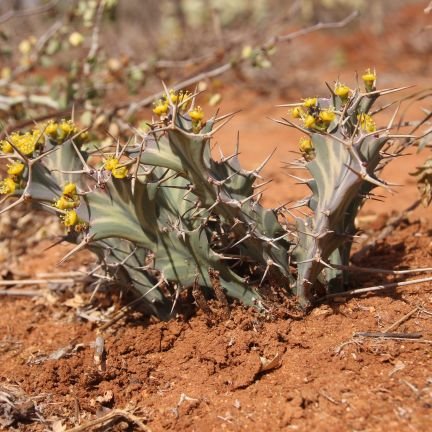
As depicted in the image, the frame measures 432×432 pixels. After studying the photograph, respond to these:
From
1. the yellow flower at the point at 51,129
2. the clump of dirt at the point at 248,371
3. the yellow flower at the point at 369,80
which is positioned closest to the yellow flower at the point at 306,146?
the yellow flower at the point at 369,80

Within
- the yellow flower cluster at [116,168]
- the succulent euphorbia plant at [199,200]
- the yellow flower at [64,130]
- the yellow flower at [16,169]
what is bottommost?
the succulent euphorbia plant at [199,200]

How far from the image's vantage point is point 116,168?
6.40 feet

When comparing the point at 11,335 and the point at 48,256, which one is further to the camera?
the point at 48,256

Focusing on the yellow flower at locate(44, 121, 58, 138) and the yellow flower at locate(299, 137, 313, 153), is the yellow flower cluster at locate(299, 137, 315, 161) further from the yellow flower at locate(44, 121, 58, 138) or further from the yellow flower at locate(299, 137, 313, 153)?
the yellow flower at locate(44, 121, 58, 138)

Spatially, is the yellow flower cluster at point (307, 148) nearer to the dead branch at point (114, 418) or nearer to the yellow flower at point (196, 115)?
the yellow flower at point (196, 115)

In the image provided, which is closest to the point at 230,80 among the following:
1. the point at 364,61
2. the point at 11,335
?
the point at 364,61

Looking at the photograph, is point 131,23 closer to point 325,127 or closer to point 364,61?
point 364,61

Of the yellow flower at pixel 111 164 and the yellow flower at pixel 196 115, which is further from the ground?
the yellow flower at pixel 196 115

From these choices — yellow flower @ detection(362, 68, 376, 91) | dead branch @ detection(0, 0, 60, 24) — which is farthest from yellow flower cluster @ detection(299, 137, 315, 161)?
dead branch @ detection(0, 0, 60, 24)

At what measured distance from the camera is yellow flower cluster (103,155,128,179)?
1.95m

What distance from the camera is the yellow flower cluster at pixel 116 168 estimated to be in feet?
6.40

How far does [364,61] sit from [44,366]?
12.6 meters

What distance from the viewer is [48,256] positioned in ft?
12.0

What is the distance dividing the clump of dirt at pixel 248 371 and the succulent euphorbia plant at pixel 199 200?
0.15 meters
